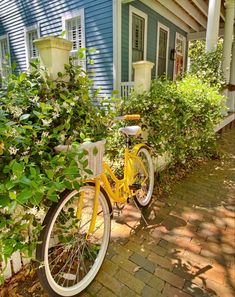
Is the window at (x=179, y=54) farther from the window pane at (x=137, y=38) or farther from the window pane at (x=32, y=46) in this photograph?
the window pane at (x=32, y=46)

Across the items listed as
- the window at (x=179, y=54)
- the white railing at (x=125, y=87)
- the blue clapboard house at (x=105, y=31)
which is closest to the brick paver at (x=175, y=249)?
the white railing at (x=125, y=87)

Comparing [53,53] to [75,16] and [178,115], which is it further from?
[75,16]

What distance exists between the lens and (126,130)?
2.17m

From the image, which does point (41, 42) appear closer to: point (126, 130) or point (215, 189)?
point (126, 130)

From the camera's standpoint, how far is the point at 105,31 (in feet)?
19.0

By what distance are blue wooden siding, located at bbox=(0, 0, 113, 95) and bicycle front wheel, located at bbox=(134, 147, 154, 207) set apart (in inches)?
150

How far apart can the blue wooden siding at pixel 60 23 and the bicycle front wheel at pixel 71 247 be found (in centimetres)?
487

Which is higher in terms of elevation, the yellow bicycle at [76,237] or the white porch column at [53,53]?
the white porch column at [53,53]

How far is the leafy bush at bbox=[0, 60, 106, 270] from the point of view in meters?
1.00

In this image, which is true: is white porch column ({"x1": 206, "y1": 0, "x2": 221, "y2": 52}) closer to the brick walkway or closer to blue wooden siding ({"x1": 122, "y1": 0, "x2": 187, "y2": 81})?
blue wooden siding ({"x1": 122, "y1": 0, "x2": 187, "y2": 81})

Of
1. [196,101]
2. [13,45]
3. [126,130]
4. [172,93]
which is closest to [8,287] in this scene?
[126,130]

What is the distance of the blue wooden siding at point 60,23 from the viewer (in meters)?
5.81

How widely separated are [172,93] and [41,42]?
7.43ft

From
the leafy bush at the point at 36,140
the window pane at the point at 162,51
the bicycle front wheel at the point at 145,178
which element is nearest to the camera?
the leafy bush at the point at 36,140
